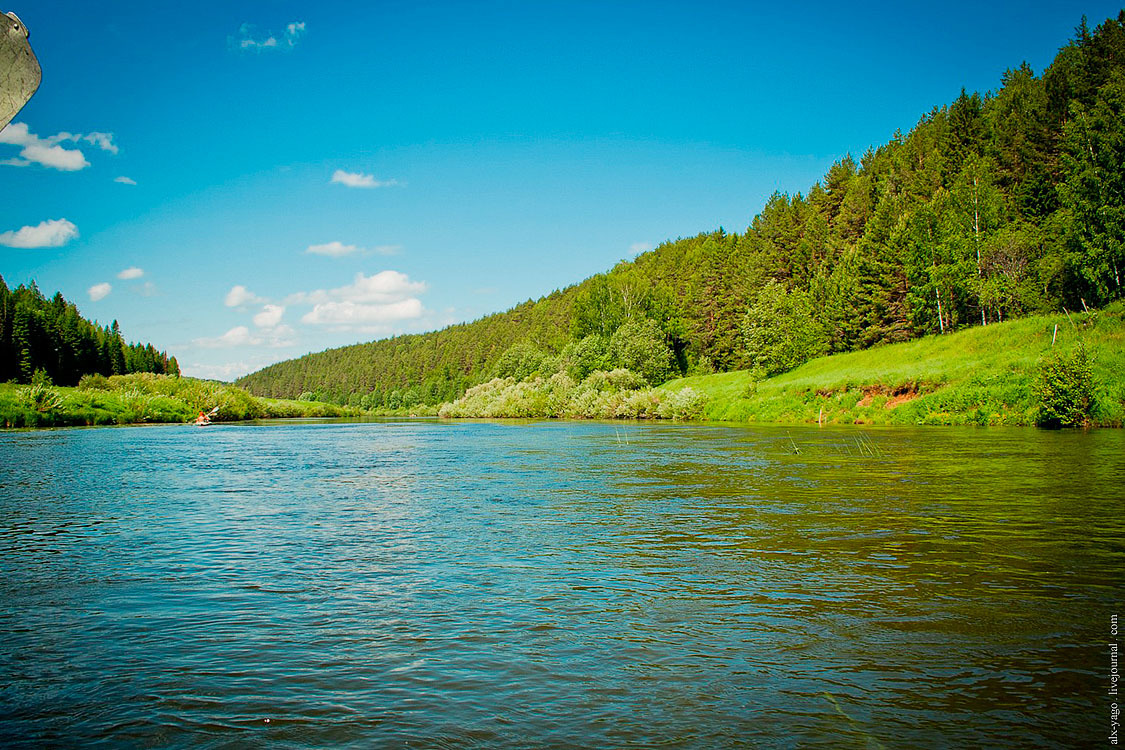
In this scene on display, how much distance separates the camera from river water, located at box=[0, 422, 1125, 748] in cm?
587

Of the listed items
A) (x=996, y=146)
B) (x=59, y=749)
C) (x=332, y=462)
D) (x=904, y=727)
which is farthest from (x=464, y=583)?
(x=996, y=146)

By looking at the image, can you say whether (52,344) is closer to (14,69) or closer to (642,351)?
(642,351)

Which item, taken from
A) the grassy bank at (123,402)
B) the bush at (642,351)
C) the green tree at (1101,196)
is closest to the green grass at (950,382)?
the green tree at (1101,196)

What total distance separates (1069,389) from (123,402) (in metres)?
89.7

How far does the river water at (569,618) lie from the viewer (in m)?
5.87

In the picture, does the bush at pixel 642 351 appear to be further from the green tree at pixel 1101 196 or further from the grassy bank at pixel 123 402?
the grassy bank at pixel 123 402

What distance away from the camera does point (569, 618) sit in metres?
8.74

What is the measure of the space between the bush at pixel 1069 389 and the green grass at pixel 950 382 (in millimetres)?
1077

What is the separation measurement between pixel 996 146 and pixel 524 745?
110438 mm

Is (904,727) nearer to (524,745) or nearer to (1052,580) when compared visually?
(524,745)

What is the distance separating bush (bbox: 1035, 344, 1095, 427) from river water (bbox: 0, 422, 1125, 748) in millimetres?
26261

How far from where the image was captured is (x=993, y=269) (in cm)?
7250

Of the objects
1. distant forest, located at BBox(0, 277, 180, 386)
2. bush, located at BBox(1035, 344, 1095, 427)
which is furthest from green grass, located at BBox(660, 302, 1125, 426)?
distant forest, located at BBox(0, 277, 180, 386)

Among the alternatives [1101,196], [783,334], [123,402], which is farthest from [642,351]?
[123,402]
